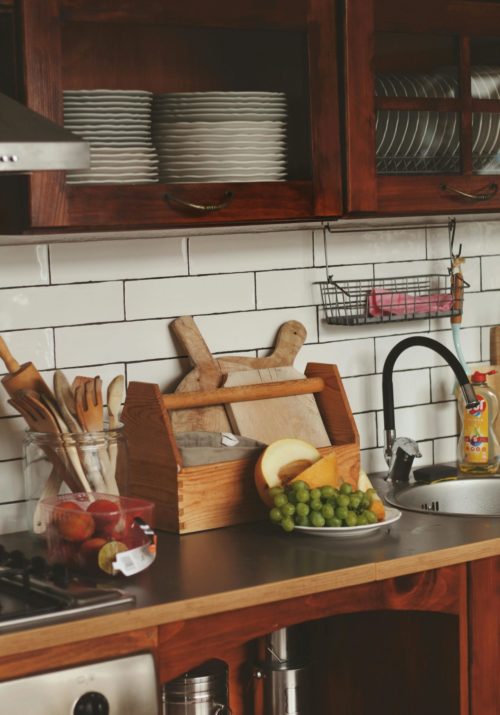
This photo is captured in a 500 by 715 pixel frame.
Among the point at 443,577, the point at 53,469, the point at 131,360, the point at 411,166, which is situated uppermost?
the point at 411,166

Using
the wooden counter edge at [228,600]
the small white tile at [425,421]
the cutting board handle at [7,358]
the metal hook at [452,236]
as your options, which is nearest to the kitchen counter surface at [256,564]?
the wooden counter edge at [228,600]

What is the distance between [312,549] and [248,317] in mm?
736

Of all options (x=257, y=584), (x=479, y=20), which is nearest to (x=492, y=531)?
(x=257, y=584)

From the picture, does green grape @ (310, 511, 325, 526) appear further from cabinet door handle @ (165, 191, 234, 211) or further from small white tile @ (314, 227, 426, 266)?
small white tile @ (314, 227, 426, 266)

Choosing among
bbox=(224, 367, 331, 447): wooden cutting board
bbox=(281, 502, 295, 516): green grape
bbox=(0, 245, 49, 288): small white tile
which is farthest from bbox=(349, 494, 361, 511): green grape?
bbox=(0, 245, 49, 288): small white tile

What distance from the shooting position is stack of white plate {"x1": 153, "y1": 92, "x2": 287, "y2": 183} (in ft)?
7.63

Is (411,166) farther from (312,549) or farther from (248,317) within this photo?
(312,549)

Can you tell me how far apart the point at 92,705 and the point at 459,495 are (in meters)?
1.25

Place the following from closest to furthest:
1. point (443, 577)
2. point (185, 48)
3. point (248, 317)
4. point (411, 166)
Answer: point (443, 577)
point (185, 48)
point (411, 166)
point (248, 317)

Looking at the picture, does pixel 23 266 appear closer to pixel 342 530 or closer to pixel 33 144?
pixel 33 144

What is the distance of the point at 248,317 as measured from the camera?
2834mm

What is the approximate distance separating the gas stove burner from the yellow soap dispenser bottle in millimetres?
1235

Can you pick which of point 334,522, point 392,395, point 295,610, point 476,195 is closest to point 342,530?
point 334,522

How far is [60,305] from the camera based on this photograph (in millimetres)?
2578
